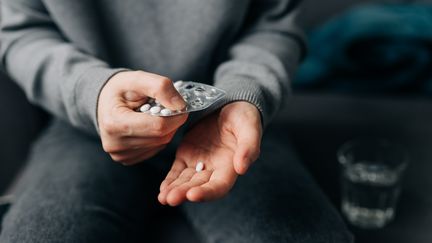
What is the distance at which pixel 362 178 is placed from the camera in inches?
29.3

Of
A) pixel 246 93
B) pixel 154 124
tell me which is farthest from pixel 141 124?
pixel 246 93

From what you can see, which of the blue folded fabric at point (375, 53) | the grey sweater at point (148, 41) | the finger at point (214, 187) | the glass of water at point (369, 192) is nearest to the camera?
the finger at point (214, 187)

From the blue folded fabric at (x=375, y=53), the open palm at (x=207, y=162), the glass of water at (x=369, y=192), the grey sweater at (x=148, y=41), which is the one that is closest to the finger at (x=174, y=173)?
the open palm at (x=207, y=162)

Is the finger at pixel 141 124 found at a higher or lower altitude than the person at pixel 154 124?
higher

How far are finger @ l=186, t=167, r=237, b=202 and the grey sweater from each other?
131 mm

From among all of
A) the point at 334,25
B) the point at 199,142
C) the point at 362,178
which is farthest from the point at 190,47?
the point at 334,25

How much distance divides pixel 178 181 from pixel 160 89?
9 cm

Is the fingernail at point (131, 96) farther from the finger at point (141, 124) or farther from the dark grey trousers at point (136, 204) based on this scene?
the dark grey trousers at point (136, 204)

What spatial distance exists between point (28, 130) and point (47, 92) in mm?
205

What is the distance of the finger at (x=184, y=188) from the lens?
46cm

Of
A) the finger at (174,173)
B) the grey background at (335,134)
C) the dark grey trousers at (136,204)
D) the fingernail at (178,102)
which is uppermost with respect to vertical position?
the fingernail at (178,102)

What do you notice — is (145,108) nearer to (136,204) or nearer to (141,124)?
(141,124)

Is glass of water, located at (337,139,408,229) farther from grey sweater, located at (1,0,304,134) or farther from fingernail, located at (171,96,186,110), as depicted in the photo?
fingernail, located at (171,96,186,110)

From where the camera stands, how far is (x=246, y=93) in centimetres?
54
